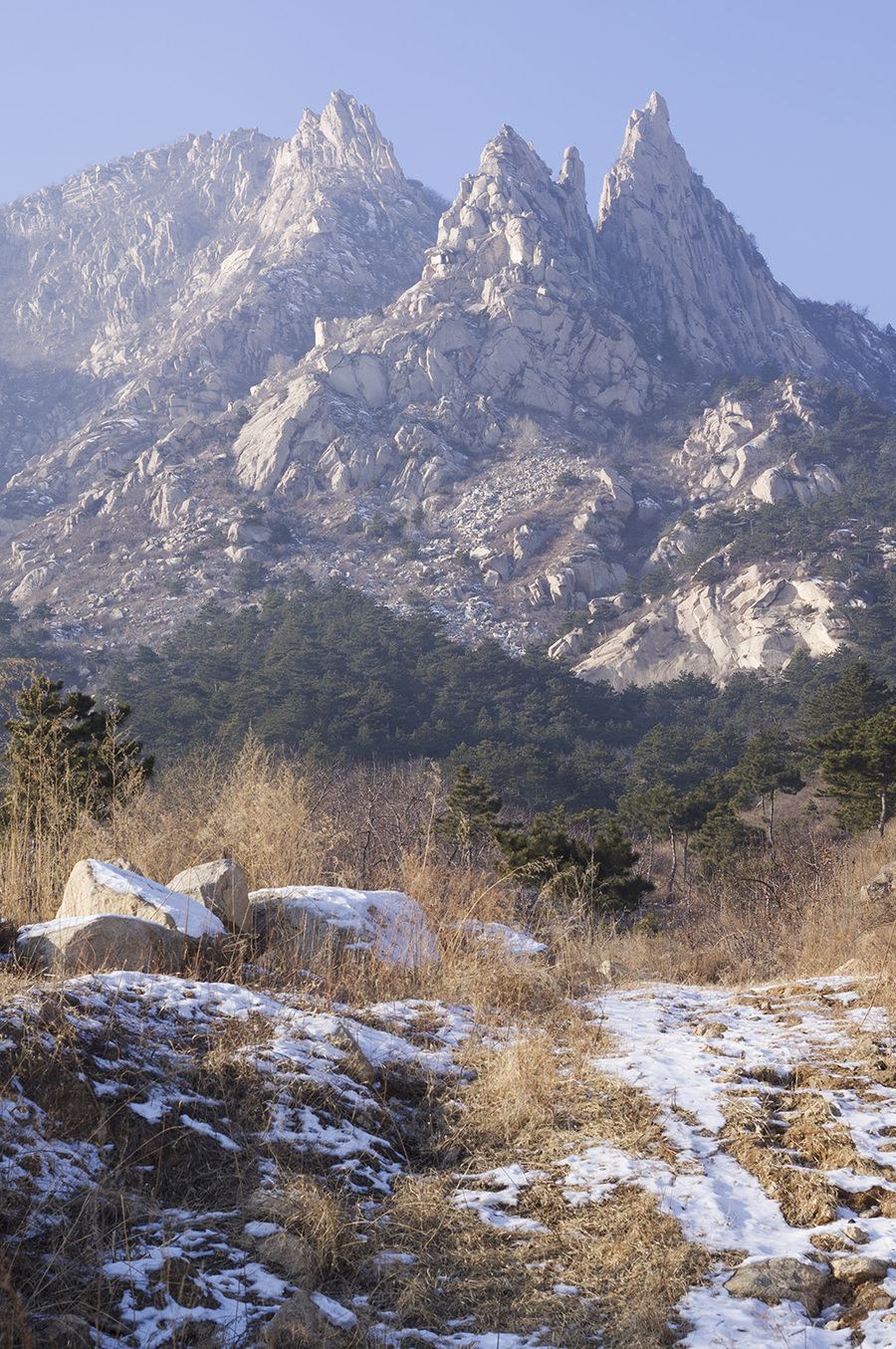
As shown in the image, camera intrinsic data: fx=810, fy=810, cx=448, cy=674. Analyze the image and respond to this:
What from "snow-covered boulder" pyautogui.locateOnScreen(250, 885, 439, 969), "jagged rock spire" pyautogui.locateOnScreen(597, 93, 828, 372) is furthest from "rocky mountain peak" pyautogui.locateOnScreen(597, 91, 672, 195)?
"snow-covered boulder" pyautogui.locateOnScreen(250, 885, 439, 969)

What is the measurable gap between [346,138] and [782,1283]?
142356 millimetres

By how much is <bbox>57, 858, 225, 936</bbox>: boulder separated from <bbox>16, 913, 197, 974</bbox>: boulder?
0.59ft

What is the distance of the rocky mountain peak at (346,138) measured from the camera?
118062mm

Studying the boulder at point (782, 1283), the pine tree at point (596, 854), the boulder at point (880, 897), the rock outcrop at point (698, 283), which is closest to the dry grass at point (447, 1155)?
the boulder at point (782, 1283)

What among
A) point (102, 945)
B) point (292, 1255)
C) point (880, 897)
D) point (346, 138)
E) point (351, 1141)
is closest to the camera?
point (292, 1255)

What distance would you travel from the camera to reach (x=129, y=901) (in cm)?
462

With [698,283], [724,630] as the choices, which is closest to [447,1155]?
[724,630]

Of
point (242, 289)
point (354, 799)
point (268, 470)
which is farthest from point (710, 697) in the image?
point (242, 289)

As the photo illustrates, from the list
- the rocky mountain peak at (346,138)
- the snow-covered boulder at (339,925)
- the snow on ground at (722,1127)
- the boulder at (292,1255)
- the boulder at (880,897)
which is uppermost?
the rocky mountain peak at (346,138)

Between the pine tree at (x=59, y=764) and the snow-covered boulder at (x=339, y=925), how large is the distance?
1.76 m

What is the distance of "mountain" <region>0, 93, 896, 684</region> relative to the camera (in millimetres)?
55312

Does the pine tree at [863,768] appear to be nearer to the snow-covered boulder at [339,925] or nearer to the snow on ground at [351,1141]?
the snow-covered boulder at [339,925]

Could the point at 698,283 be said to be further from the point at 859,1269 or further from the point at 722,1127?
the point at 859,1269

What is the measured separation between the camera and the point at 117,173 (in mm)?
129375
